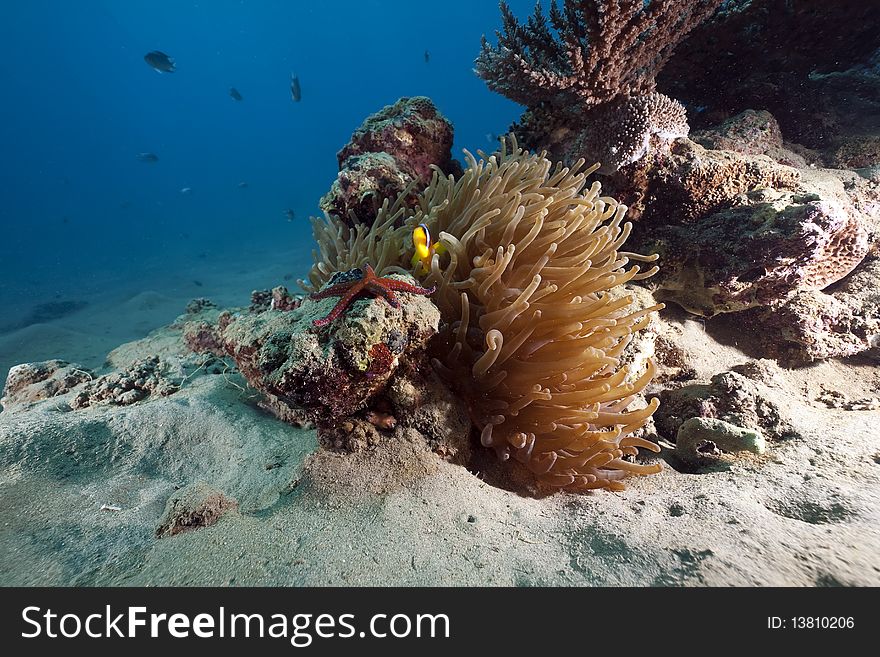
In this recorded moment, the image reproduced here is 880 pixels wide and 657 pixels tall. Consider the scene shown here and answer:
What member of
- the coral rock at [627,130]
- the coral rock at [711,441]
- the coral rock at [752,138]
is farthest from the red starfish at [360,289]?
the coral rock at [752,138]

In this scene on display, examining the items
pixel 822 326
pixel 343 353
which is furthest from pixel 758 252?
pixel 343 353

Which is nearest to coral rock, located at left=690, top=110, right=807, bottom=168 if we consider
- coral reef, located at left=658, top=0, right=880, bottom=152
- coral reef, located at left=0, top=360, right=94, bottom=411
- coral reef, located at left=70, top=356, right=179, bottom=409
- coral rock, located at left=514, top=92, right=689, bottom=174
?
coral rock, located at left=514, top=92, right=689, bottom=174

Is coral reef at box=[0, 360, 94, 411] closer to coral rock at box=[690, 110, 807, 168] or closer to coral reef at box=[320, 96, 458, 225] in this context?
coral reef at box=[320, 96, 458, 225]

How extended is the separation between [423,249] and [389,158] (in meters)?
2.20

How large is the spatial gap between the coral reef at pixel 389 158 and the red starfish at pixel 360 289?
190 centimetres

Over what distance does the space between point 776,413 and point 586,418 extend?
159cm

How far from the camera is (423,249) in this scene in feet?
8.67

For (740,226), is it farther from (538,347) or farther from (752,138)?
(538,347)

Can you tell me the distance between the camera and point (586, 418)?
7.80ft

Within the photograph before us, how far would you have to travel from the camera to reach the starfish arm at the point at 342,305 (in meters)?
1.90

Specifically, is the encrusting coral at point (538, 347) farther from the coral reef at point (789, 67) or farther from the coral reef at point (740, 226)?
the coral reef at point (789, 67)
